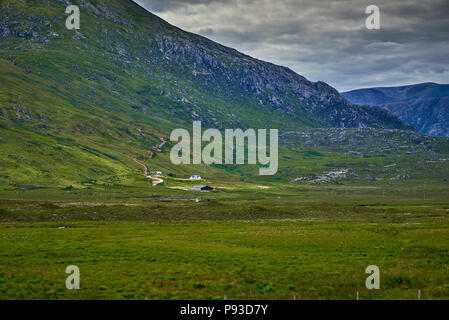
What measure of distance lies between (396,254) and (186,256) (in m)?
30.1

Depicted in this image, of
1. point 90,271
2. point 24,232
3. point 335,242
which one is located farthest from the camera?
point 24,232

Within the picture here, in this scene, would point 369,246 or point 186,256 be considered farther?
point 369,246

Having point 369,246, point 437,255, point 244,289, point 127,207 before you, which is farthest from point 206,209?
point 244,289

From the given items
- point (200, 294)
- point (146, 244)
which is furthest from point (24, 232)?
point (200, 294)

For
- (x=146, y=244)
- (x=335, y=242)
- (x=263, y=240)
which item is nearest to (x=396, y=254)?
(x=335, y=242)

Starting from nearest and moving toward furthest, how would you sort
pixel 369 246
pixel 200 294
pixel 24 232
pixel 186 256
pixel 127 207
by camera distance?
pixel 200 294 → pixel 186 256 → pixel 369 246 → pixel 24 232 → pixel 127 207

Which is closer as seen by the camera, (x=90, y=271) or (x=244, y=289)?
(x=244, y=289)

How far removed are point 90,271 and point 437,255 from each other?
46.6 metres

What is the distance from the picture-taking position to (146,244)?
68.6m
